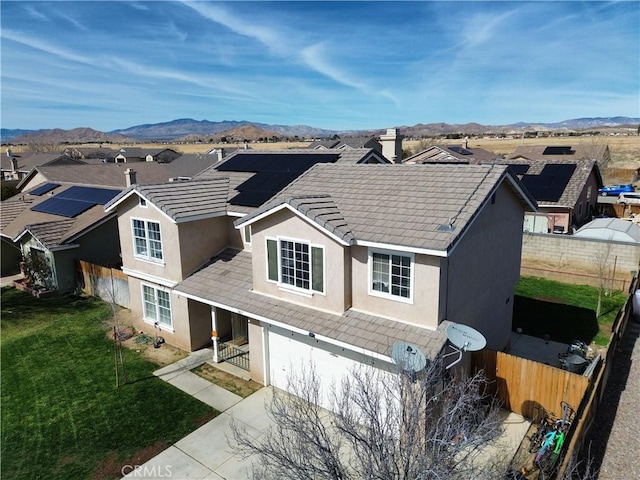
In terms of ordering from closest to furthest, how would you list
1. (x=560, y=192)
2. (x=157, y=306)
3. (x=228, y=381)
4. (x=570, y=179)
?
(x=228, y=381) < (x=157, y=306) < (x=560, y=192) < (x=570, y=179)

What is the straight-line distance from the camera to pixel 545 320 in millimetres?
19344

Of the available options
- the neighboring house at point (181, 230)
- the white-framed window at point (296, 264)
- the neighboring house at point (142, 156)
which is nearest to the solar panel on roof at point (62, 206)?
the neighboring house at point (181, 230)

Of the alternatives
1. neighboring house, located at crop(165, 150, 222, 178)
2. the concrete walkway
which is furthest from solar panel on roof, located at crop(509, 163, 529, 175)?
neighboring house, located at crop(165, 150, 222, 178)

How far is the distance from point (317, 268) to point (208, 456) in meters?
5.88

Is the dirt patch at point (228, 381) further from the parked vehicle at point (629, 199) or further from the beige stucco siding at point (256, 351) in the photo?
the parked vehicle at point (629, 199)

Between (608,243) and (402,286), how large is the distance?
18345 millimetres

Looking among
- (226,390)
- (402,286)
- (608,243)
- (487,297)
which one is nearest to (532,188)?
(608,243)

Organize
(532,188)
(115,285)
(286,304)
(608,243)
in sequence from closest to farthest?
(286,304) < (115,285) < (608,243) < (532,188)

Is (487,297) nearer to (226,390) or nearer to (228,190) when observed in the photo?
(226,390)

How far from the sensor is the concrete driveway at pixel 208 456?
11055 millimetres

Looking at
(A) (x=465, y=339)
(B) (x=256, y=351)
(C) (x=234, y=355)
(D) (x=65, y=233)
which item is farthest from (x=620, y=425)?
(D) (x=65, y=233)

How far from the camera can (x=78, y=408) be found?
13.9 meters

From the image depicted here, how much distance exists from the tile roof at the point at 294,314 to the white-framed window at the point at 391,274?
0.78 m

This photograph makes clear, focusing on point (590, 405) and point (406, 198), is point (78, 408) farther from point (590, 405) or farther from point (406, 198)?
point (590, 405)
